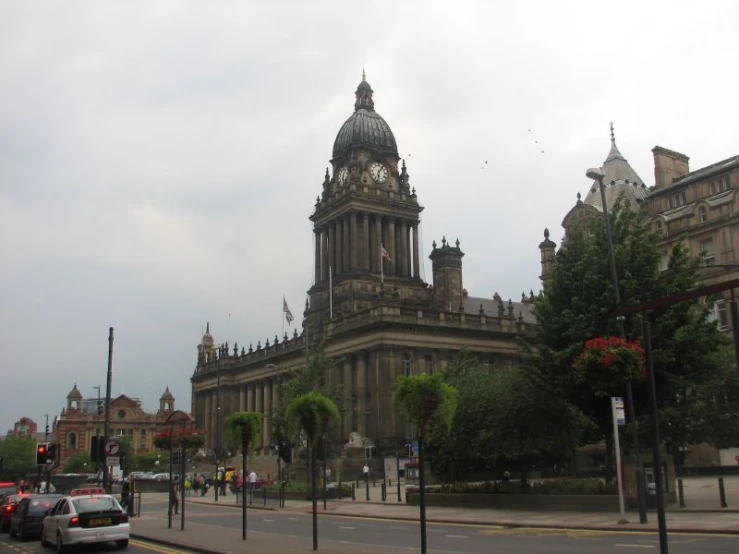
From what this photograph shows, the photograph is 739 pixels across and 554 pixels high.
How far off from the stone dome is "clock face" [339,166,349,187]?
2207mm

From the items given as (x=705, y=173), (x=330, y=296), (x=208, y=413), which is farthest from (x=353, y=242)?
(x=705, y=173)

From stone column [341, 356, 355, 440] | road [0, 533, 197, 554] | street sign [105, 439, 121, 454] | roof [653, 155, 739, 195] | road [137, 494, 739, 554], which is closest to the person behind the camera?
road [137, 494, 739, 554]

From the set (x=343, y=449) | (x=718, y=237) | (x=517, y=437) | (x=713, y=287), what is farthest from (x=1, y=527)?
(x=718, y=237)

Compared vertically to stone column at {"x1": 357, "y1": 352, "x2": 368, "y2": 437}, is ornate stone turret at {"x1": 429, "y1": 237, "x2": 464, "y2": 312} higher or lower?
higher

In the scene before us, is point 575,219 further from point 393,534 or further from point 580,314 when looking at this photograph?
point 393,534

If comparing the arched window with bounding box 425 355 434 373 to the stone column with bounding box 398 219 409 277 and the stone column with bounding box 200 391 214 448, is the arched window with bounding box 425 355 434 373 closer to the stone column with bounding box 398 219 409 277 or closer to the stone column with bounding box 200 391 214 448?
the stone column with bounding box 398 219 409 277

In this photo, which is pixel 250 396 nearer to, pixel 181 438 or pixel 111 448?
pixel 111 448

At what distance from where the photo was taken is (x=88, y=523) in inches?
901

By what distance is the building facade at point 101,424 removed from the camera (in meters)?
150

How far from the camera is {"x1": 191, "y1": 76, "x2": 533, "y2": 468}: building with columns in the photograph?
7925 cm

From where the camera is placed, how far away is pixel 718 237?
55531 millimetres

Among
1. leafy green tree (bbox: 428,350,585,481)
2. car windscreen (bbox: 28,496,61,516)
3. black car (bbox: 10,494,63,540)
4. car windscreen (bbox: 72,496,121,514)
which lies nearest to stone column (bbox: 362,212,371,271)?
leafy green tree (bbox: 428,350,585,481)

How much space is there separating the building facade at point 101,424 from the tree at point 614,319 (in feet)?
403

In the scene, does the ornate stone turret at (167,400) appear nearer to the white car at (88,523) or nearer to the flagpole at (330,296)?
the flagpole at (330,296)
